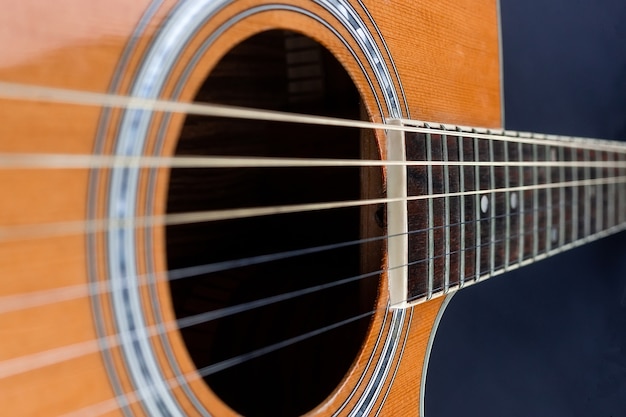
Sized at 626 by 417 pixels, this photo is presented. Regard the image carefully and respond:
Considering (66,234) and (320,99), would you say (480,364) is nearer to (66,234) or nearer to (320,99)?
(320,99)

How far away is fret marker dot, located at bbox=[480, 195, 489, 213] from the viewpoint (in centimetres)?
67

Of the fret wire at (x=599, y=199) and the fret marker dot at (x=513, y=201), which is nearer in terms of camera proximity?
the fret marker dot at (x=513, y=201)

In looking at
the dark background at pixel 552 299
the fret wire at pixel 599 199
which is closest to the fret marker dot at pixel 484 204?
the dark background at pixel 552 299

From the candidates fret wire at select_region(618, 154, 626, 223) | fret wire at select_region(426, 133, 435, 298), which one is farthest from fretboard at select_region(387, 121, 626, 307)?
fret wire at select_region(618, 154, 626, 223)

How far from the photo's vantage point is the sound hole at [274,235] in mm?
653

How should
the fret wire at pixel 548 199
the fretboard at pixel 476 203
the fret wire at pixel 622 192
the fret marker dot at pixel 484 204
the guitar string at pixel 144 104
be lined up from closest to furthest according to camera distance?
the guitar string at pixel 144 104 < the fretboard at pixel 476 203 < the fret marker dot at pixel 484 204 < the fret wire at pixel 548 199 < the fret wire at pixel 622 192

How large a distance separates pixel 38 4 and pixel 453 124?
18.3 inches

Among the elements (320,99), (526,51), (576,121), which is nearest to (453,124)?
(320,99)

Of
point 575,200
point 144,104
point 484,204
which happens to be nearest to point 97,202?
point 144,104

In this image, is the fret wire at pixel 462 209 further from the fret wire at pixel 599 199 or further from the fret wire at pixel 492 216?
the fret wire at pixel 599 199

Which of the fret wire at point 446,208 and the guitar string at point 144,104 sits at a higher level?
the guitar string at point 144,104

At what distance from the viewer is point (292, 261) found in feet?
2.42

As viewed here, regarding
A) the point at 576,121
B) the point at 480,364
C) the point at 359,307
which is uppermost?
the point at 576,121

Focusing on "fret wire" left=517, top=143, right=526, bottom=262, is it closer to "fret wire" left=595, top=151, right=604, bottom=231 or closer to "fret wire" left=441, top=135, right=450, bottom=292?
"fret wire" left=441, top=135, right=450, bottom=292
